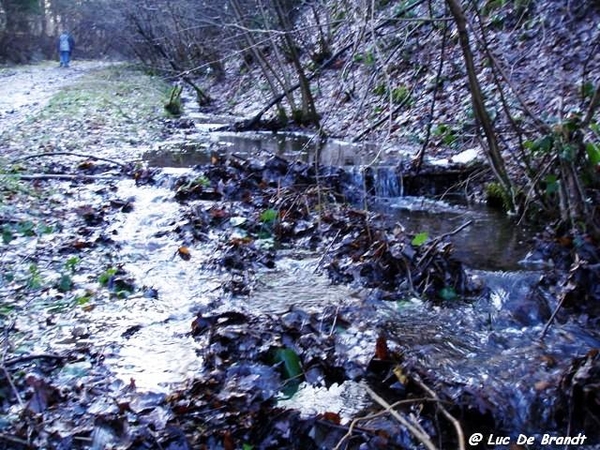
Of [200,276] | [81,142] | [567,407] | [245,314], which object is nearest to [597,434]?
[567,407]

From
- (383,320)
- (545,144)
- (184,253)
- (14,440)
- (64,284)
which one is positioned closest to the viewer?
(14,440)

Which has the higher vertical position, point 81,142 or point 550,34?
point 550,34

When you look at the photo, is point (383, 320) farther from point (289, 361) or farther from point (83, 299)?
point (83, 299)

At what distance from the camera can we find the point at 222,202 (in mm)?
7559

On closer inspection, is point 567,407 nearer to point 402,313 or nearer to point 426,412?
point 426,412

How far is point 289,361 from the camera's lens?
11.6 ft

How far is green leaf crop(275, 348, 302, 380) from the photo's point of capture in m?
3.49

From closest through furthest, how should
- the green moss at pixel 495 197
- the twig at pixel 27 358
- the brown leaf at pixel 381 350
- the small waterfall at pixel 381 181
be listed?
1. the twig at pixel 27 358
2. the brown leaf at pixel 381 350
3. the green moss at pixel 495 197
4. the small waterfall at pixel 381 181

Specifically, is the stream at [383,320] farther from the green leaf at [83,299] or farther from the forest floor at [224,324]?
the green leaf at [83,299]

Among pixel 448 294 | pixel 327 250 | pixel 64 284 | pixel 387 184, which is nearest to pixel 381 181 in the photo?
pixel 387 184

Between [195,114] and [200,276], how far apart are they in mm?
15924

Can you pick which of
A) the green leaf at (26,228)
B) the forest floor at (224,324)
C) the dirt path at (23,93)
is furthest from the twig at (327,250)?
the dirt path at (23,93)

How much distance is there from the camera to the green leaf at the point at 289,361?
3486 millimetres

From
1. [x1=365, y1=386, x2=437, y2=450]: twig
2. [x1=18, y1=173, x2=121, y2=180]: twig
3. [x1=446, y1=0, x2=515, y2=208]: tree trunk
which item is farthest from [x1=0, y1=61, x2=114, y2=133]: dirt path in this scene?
[x1=365, y1=386, x2=437, y2=450]: twig
